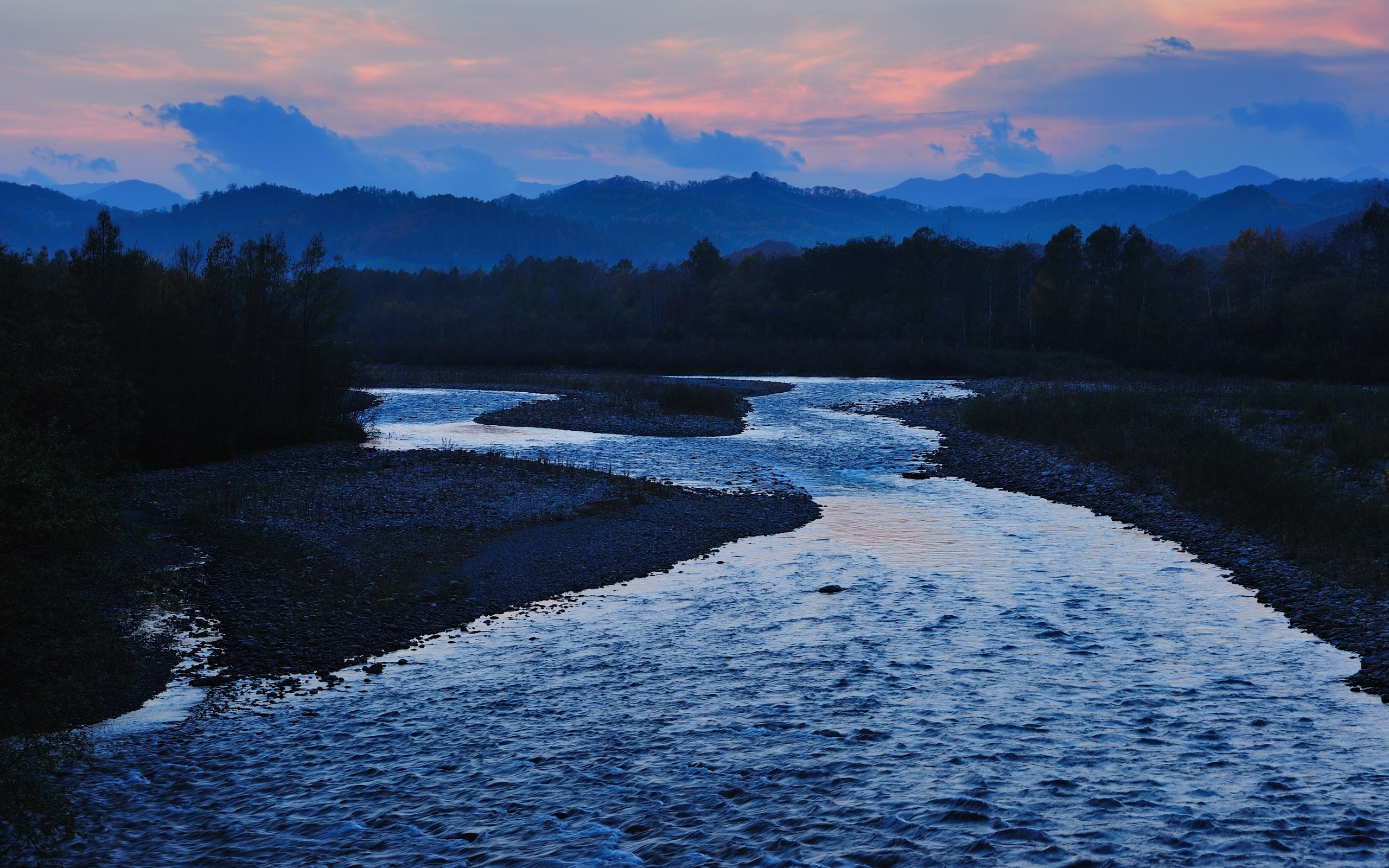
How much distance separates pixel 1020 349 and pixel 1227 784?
90.2 metres

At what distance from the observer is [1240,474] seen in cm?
2514

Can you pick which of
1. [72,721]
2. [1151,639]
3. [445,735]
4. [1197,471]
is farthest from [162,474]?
[1197,471]

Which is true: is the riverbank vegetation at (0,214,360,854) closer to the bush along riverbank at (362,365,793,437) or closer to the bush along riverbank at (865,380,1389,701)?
the bush along riverbank at (362,365,793,437)

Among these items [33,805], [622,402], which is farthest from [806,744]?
[622,402]

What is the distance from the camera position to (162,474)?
2850cm

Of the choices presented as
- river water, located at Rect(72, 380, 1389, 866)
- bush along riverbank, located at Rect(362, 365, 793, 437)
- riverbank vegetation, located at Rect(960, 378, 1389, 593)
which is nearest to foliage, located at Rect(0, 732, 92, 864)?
river water, located at Rect(72, 380, 1389, 866)

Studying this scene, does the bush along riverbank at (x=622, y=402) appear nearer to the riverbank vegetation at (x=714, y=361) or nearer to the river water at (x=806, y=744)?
the riverbank vegetation at (x=714, y=361)

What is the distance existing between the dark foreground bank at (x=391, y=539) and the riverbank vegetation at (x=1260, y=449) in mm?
11132

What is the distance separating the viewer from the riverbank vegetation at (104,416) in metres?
8.78

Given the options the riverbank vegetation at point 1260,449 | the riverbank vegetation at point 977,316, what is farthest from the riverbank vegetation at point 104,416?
the riverbank vegetation at point 1260,449

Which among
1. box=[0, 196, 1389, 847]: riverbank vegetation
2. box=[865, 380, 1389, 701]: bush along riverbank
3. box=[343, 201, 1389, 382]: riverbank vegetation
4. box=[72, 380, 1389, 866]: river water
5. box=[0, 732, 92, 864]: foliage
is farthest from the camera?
box=[343, 201, 1389, 382]: riverbank vegetation

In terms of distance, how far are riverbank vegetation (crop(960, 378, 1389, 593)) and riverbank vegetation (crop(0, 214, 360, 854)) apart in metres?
19.8

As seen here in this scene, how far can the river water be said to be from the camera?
8633mm

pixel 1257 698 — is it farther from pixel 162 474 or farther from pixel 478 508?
pixel 162 474
